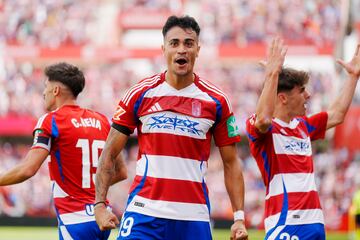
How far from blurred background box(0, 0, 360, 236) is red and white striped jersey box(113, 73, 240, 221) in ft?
65.4

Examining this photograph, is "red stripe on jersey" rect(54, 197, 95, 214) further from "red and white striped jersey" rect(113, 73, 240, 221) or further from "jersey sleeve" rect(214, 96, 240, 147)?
"jersey sleeve" rect(214, 96, 240, 147)

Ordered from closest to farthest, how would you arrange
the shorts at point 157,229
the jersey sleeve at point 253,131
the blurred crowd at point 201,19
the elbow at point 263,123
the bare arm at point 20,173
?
the shorts at point 157,229 → the elbow at point 263,123 → the bare arm at point 20,173 → the jersey sleeve at point 253,131 → the blurred crowd at point 201,19

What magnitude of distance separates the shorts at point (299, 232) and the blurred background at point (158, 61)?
1843 centimetres

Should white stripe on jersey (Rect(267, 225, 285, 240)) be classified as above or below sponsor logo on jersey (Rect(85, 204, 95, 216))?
below

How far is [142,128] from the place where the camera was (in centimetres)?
629

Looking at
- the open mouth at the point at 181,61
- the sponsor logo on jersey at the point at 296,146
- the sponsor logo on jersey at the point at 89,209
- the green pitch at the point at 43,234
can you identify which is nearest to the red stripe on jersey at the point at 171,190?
the open mouth at the point at 181,61

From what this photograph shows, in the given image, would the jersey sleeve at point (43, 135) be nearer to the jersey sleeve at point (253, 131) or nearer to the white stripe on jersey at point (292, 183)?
the jersey sleeve at point (253, 131)

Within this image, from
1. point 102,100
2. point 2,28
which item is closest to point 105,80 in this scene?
point 102,100

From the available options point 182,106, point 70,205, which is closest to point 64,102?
point 70,205

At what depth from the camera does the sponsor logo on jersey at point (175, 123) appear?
6.19 m

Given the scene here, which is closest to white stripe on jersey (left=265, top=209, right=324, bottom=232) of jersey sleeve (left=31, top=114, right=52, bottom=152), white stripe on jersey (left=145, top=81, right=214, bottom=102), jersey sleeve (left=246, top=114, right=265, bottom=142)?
jersey sleeve (left=246, top=114, right=265, bottom=142)

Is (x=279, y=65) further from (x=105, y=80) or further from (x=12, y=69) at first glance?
(x=12, y=69)

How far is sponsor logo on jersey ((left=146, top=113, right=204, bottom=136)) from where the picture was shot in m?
6.19

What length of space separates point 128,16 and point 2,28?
5450 mm
